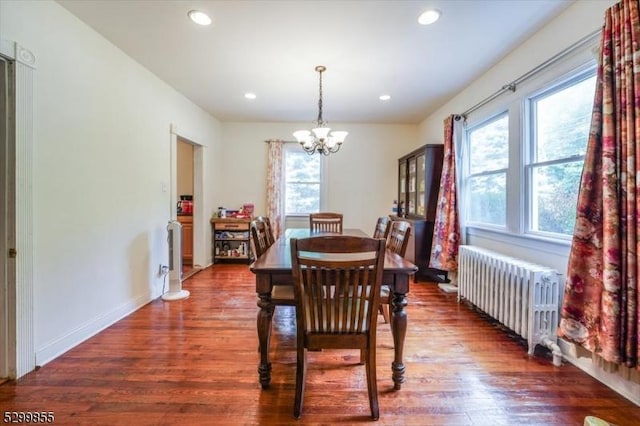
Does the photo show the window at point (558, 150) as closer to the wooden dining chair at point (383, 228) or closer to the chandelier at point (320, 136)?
the wooden dining chair at point (383, 228)

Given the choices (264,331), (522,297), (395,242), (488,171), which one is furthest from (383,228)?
(264,331)

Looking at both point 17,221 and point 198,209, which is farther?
point 198,209

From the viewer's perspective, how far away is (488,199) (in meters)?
3.36

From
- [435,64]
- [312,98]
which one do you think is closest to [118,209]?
[312,98]

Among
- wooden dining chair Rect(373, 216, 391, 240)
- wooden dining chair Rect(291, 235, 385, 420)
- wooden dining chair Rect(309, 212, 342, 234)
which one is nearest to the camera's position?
wooden dining chair Rect(291, 235, 385, 420)

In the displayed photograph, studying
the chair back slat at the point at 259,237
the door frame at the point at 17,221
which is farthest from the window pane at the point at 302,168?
the door frame at the point at 17,221

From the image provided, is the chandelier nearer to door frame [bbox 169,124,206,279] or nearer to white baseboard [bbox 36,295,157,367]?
door frame [bbox 169,124,206,279]

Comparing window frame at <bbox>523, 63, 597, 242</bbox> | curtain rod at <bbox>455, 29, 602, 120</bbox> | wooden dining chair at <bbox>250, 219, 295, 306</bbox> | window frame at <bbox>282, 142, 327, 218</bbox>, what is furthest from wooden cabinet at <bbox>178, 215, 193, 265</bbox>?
window frame at <bbox>523, 63, 597, 242</bbox>

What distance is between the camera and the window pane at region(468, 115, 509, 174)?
3.07 m

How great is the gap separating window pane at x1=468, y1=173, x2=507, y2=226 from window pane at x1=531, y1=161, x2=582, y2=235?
1.32 feet

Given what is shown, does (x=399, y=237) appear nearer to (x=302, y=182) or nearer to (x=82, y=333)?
(x=82, y=333)

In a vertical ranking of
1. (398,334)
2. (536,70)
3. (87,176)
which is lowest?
A: (398,334)

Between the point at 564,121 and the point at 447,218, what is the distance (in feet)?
5.44

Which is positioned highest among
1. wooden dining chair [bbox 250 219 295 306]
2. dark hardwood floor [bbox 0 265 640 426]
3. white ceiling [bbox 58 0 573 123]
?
white ceiling [bbox 58 0 573 123]
